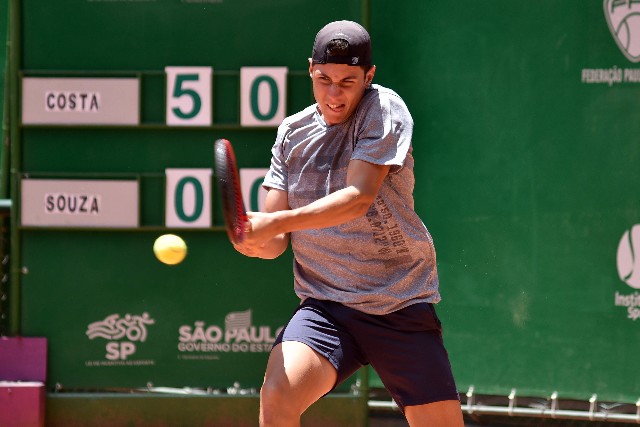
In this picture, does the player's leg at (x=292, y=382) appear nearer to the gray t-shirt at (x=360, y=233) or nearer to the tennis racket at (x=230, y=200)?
the gray t-shirt at (x=360, y=233)

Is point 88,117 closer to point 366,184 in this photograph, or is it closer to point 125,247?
point 125,247

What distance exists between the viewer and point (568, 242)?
591cm

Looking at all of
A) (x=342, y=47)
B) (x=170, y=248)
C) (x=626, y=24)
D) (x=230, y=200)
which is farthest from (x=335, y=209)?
(x=626, y=24)

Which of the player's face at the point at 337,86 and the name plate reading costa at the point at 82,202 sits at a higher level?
the player's face at the point at 337,86

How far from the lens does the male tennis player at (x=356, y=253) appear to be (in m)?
3.86

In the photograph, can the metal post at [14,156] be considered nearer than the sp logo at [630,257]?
No

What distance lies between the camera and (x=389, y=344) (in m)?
4.00

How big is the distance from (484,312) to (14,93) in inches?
108

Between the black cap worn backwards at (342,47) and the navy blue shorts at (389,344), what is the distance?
871 millimetres

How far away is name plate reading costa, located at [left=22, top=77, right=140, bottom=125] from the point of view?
19.6 ft

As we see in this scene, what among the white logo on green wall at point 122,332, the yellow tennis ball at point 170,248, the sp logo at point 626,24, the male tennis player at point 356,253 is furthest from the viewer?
the white logo on green wall at point 122,332

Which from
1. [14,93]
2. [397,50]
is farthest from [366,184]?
[14,93]

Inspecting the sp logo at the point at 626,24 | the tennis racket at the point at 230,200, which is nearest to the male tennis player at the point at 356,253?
the tennis racket at the point at 230,200

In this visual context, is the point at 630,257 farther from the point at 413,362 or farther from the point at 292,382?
the point at 292,382
